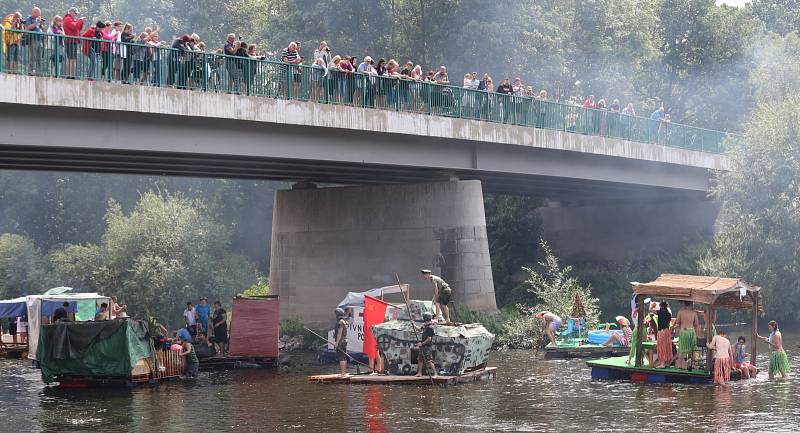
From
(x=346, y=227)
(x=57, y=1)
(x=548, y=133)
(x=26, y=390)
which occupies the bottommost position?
(x=26, y=390)

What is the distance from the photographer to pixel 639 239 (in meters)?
61.3

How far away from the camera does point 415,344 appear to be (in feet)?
92.9

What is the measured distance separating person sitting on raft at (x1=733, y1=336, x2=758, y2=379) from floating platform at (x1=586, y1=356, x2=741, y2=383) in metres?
0.22

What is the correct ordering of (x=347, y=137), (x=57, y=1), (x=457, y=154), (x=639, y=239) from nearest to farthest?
(x=347, y=137), (x=457, y=154), (x=639, y=239), (x=57, y=1)

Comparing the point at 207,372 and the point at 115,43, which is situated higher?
the point at 115,43

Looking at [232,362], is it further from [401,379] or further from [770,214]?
[770,214]

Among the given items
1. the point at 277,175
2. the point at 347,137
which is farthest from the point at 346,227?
the point at 347,137

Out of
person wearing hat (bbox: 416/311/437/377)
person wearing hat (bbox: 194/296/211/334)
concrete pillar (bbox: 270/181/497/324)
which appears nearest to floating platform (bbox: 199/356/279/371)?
person wearing hat (bbox: 194/296/211/334)

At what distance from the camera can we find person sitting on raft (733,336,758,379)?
28.2m

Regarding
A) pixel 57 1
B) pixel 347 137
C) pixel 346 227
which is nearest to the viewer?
pixel 347 137

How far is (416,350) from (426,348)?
13.5 inches

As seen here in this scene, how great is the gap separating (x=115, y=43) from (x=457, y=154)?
14.6m

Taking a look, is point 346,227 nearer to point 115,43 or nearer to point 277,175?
point 277,175

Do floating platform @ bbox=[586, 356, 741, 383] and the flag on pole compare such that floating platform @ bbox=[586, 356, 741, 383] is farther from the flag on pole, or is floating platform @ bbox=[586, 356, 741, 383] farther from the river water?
the flag on pole
